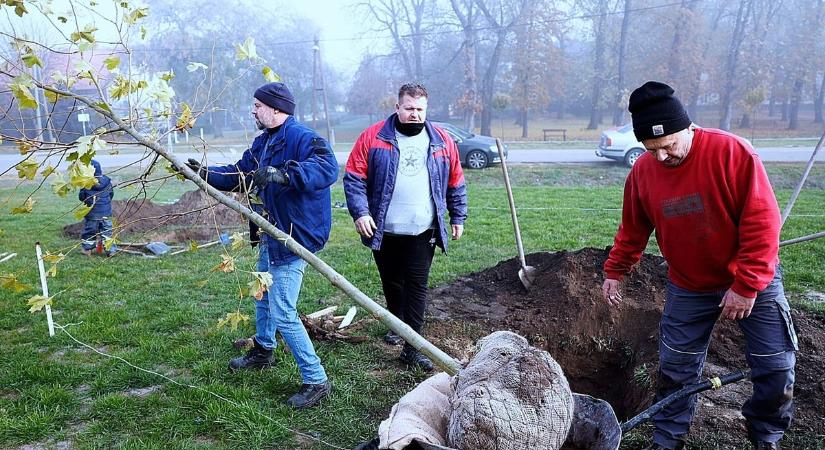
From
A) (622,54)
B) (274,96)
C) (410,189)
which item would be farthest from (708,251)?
(622,54)

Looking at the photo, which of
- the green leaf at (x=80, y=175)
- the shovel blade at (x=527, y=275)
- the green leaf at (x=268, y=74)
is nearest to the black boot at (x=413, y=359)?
the shovel blade at (x=527, y=275)

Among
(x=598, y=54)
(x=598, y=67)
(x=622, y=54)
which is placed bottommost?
(x=598, y=67)

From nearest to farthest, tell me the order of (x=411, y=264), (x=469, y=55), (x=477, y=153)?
(x=411, y=264) < (x=477, y=153) < (x=469, y=55)

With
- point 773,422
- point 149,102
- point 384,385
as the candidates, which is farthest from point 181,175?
point 773,422

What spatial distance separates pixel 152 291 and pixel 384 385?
3466 millimetres

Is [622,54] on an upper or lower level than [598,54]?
lower

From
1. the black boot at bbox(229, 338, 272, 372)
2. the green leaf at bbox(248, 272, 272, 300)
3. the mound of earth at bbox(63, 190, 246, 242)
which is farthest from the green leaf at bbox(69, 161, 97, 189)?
the mound of earth at bbox(63, 190, 246, 242)

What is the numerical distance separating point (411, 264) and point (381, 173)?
2.20 ft

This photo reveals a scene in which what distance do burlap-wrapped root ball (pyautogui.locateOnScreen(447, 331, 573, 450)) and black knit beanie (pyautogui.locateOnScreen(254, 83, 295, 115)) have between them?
2.06 m

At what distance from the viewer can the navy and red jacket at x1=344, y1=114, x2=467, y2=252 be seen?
4035mm

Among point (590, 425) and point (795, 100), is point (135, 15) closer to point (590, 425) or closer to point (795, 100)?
point (590, 425)

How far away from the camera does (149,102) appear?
10.7ft

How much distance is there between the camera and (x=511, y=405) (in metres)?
2.43

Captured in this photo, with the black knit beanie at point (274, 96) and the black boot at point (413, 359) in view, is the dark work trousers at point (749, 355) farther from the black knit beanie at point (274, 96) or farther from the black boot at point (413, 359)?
the black knit beanie at point (274, 96)
